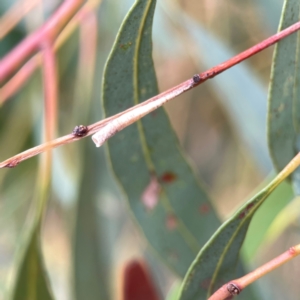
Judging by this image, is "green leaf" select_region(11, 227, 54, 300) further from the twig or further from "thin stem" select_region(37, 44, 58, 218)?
the twig

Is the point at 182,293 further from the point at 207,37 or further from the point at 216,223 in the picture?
the point at 207,37

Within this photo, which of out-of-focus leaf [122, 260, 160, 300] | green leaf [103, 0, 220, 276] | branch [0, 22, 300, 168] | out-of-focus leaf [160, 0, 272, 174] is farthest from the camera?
out-of-focus leaf [160, 0, 272, 174]

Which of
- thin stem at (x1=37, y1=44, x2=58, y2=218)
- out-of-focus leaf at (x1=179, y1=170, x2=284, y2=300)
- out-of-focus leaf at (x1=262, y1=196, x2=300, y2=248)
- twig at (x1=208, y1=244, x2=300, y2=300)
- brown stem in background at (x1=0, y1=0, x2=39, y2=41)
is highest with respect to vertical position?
brown stem in background at (x1=0, y1=0, x2=39, y2=41)

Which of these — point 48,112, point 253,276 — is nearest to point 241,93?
point 48,112

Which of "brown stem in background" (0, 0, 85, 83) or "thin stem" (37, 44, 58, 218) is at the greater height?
"brown stem in background" (0, 0, 85, 83)

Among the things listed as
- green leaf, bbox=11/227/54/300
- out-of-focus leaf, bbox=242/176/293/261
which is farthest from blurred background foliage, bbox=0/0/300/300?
green leaf, bbox=11/227/54/300

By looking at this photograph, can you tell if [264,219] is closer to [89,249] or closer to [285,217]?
[285,217]
